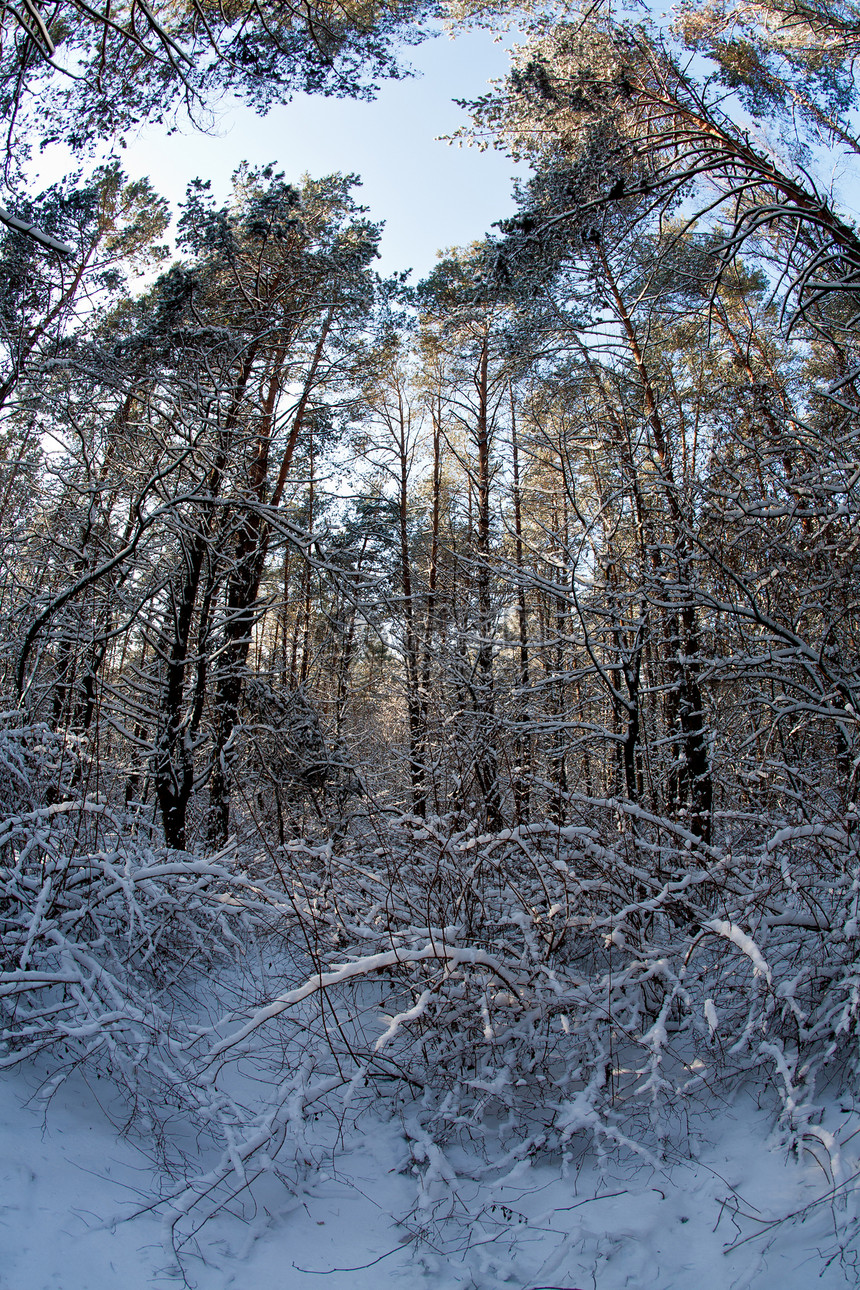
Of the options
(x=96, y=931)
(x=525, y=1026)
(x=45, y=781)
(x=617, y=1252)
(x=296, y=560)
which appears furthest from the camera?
(x=296, y=560)

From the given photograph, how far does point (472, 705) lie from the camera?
378 inches

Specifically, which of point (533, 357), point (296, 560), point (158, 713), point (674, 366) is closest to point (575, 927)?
point (158, 713)

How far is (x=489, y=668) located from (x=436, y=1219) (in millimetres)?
9074

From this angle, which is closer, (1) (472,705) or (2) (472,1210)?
(2) (472,1210)

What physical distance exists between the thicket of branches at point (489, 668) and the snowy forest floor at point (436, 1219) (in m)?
0.18

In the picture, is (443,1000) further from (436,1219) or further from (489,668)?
(489,668)

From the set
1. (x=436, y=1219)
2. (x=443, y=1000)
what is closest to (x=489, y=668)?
(x=443, y=1000)

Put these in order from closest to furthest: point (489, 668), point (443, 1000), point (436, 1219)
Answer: point (436, 1219), point (443, 1000), point (489, 668)

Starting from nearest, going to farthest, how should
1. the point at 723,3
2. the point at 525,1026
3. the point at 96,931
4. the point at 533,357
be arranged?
the point at 525,1026, the point at 96,931, the point at 723,3, the point at 533,357

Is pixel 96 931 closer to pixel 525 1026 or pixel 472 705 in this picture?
pixel 525 1026

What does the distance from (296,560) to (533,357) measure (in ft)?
36.1

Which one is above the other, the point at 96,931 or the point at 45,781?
the point at 45,781

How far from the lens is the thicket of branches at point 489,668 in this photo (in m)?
3.69

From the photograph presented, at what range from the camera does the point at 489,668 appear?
38.9ft
